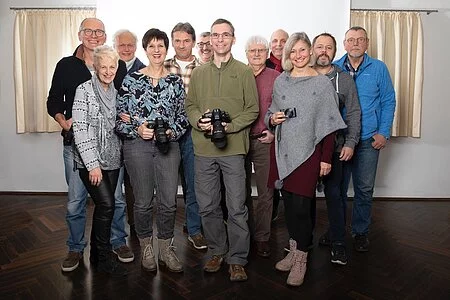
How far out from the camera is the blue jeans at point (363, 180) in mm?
3229

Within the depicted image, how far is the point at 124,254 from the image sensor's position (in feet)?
10.0

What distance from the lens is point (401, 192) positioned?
4.97 metres

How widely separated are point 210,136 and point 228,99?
0.27 metres

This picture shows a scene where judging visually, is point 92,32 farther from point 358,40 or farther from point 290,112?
point 358,40

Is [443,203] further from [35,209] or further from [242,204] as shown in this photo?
[35,209]

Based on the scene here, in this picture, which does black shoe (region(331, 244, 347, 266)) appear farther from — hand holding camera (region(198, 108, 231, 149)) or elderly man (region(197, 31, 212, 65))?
elderly man (region(197, 31, 212, 65))

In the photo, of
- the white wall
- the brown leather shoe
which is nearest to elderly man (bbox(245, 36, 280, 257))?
the brown leather shoe

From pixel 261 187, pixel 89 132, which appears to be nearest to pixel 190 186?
pixel 261 187

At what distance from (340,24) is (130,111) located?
9.72 feet

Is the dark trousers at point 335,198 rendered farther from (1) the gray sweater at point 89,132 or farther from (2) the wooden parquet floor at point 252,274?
(1) the gray sweater at point 89,132

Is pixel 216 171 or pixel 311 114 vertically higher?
pixel 311 114

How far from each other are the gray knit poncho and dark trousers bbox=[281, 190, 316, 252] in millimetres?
180

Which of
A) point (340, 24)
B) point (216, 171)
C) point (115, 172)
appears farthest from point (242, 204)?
point (340, 24)

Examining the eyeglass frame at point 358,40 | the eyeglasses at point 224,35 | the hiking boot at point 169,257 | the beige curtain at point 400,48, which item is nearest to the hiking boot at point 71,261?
the hiking boot at point 169,257
